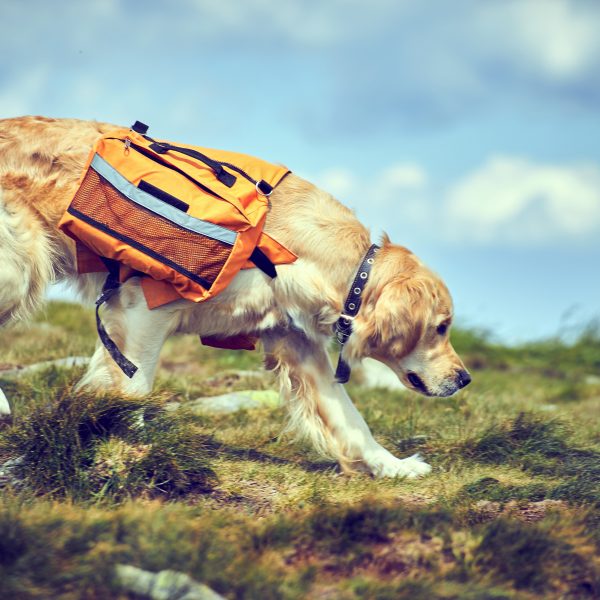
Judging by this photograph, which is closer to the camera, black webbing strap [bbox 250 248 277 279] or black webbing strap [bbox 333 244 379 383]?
black webbing strap [bbox 250 248 277 279]

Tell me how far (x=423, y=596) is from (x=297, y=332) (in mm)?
2029

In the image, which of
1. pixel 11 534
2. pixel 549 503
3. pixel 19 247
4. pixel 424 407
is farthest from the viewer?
pixel 424 407

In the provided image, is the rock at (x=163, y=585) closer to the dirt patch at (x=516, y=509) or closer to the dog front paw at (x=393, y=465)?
the dirt patch at (x=516, y=509)

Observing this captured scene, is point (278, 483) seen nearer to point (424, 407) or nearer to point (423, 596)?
point (423, 596)

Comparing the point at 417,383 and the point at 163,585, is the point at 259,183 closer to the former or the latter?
the point at 417,383

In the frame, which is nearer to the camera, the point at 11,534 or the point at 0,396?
the point at 11,534

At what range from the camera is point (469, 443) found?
16.1ft

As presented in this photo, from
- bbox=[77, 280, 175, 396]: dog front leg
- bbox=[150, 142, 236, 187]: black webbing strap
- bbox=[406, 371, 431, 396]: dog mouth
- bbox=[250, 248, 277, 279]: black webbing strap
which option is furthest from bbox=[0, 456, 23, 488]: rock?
bbox=[406, 371, 431, 396]: dog mouth

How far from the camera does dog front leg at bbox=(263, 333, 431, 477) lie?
4562 mm

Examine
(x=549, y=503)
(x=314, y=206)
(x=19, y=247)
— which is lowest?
(x=549, y=503)

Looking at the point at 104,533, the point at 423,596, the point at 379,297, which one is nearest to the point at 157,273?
the point at 379,297

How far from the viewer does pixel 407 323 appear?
438 centimetres

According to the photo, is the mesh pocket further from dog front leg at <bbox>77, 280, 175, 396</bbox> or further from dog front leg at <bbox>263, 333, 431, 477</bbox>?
dog front leg at <bbox>263, 333, 431, 477</bbox>

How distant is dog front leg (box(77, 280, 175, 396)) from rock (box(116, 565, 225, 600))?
1.65m
